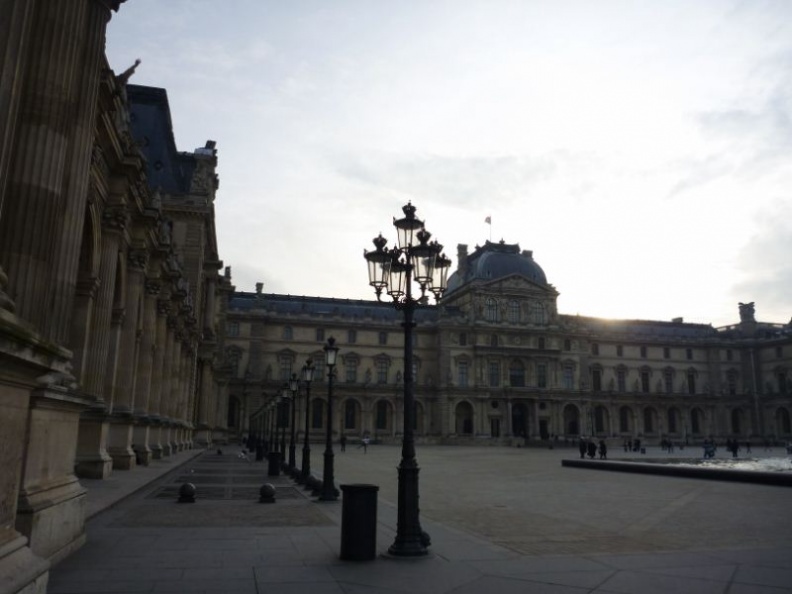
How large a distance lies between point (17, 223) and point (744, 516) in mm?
14782

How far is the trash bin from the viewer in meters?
8.82

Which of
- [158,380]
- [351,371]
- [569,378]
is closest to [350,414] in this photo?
[351,371]

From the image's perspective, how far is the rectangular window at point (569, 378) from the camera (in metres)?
91.2

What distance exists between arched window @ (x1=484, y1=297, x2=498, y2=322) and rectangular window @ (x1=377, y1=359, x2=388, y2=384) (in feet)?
49.9

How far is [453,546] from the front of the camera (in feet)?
33.1

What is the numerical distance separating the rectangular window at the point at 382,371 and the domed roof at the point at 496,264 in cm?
1680

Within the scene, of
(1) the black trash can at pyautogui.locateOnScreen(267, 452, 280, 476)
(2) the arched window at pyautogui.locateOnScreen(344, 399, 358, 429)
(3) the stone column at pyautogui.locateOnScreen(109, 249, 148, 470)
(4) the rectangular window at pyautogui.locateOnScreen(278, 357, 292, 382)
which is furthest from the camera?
(2) the arched window at pyautogui.locateOnScreen(344, 399, 358, 429)

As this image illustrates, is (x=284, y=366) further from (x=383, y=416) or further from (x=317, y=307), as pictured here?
(x=383, y=416)

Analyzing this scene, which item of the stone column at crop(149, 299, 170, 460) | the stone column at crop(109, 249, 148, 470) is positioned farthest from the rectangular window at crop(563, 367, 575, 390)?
the stone column at crop(109, 249, 148, 470)

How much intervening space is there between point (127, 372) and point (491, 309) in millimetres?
70667

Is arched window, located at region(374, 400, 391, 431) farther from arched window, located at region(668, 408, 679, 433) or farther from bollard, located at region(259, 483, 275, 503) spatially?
bollard, located at region(259, 483, 275, 503)

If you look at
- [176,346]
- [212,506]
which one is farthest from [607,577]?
[176,346]

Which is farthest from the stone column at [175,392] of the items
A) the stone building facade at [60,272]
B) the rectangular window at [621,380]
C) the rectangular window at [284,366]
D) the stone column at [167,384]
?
the rectangular window at [621,380]

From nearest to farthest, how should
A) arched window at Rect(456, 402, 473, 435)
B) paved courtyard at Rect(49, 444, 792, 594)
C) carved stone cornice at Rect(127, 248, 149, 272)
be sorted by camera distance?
paved courtyard at Rect(49, 444, 792, 594)
carved stone cornice at Rect(127, 248, 149, 272)
arched window at Rect(456, 402, 473, 435)
